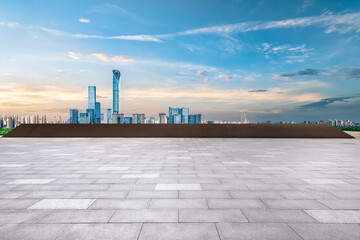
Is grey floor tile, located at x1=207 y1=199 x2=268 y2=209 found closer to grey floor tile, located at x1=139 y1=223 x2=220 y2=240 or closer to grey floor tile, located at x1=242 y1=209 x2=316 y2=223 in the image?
grey floor tile, located at x1=242 y1=209 x2=316 y2=223

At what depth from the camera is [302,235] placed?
12.0ft

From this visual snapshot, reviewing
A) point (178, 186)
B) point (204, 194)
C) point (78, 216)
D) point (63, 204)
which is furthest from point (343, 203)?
point (63, 204)

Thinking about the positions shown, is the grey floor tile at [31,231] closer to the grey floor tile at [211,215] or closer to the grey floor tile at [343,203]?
the grey floor tile at [211,215]

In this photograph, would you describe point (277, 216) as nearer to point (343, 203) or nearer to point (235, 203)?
point (235, 203)

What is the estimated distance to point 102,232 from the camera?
3.75m

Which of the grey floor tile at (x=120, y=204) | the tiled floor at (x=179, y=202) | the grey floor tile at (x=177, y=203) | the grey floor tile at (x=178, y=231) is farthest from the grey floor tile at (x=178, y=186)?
the grey floor tile at (x=178, y=231)

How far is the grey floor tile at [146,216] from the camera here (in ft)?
13.8

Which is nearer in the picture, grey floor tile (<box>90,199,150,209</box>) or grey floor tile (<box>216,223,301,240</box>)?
grey floor tile (<box>216,223,301,240</box>)

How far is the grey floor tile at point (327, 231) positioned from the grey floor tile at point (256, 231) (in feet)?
0.58

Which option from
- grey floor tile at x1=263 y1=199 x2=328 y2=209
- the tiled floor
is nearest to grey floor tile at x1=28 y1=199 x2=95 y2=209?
the tiled floor

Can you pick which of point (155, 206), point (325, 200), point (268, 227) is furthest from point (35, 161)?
point (325, 200)

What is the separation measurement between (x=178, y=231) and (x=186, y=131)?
20325mm

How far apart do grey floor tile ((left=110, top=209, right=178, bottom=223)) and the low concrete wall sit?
62.6 feet

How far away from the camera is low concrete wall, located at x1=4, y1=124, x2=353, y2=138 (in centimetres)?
2370
